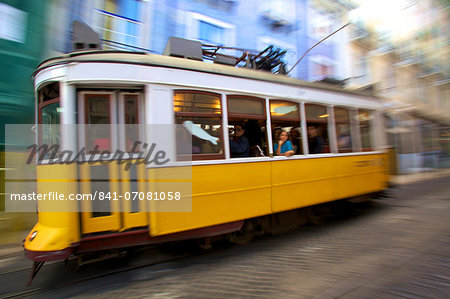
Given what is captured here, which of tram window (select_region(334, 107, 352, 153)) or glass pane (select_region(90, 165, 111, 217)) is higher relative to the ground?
tram window (select_region(334, 107, 352, 153))

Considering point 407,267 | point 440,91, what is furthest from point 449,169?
point 407,267

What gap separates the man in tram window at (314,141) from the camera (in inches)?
196

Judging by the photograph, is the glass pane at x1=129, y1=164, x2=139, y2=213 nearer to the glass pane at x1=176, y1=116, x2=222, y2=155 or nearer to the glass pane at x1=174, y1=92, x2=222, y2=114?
the glass pane at x1=176, y1=116, x2=222, y2=155

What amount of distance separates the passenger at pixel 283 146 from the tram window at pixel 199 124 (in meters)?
1.14

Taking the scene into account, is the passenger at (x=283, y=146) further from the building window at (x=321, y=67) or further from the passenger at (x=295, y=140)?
the building window at (x=321, y=67)

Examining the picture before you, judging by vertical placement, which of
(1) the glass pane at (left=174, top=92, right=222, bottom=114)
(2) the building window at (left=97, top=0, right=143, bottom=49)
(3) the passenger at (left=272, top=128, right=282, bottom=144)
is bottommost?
(3) the passenger at (left=272, top=128, right=282, bottom=144)

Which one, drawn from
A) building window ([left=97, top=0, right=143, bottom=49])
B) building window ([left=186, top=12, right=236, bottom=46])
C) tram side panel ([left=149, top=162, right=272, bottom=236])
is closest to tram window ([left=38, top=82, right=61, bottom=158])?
tram side panel ([left=149, top=162, right=272, bottom=236])

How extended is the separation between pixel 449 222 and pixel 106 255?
6.36 m

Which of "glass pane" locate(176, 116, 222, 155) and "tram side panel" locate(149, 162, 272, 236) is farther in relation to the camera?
"glass pane" locate(176, 116, 222, 155)

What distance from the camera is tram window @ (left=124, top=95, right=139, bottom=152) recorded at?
3.49m

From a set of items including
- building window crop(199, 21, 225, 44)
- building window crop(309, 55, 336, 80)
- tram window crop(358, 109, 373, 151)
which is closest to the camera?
tram window crop(358, 109, 373, 151)

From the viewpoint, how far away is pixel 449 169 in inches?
679

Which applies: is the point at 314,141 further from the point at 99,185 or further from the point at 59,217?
the point at 59,217

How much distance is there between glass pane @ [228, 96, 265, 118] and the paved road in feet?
7.31
